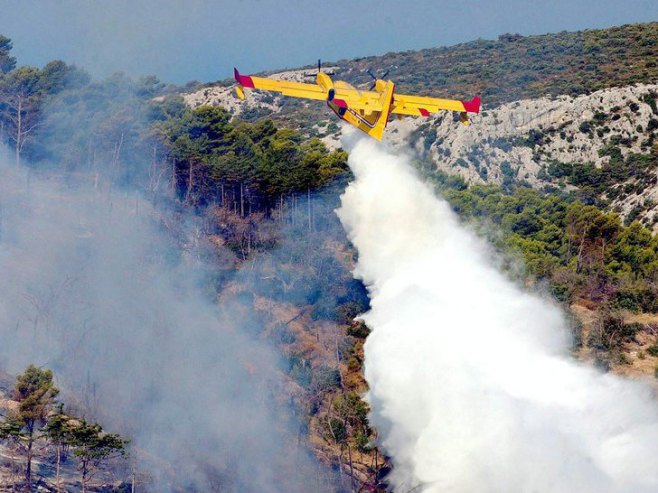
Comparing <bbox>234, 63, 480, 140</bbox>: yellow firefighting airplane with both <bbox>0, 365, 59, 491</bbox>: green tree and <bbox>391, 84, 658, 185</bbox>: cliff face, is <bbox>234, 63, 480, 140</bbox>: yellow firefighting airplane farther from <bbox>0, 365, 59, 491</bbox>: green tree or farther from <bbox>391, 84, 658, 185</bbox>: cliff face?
<bbox>391, 84, 658, 185</bbox>: cliff face

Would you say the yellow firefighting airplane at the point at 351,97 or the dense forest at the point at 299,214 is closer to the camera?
the yellow firefighting airplane at the point at 351,97

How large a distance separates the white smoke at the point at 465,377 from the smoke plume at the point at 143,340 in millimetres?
13749

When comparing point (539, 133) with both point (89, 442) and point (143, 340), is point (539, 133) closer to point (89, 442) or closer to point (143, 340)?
point (143, 340)

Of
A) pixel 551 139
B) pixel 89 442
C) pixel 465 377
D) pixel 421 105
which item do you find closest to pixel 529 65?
pixel 551 139

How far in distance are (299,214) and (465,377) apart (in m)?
34.3

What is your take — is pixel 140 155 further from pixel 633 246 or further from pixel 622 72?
pixel 622 72

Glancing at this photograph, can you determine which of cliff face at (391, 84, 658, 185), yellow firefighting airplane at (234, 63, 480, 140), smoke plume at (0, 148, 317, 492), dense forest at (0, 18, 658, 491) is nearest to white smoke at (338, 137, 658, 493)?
yellow firefighting airplane at (234, 63, 480, 140)

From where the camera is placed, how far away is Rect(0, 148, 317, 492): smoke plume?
193 feet

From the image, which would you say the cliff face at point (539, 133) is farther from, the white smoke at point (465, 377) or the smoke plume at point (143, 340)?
the white smoke at point (465, 377)

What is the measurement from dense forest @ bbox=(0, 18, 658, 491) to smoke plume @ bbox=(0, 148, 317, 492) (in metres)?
2.22

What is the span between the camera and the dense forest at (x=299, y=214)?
6494 centimetres

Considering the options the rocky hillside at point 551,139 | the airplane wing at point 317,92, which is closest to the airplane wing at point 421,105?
the airplane wing at point 317,92

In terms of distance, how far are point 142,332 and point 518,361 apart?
32678mm

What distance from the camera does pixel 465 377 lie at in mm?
45656
